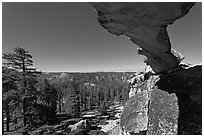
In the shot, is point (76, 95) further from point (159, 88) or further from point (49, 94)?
point (159, 88)

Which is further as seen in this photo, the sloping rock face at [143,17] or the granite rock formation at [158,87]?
the granite rock formation at [158,87]

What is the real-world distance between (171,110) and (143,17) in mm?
4701

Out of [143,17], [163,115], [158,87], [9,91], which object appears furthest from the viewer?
[9,91]

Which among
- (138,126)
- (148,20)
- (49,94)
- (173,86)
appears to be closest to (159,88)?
(173,86)

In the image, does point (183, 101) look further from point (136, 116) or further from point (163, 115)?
point (136, 116)

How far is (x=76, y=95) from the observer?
49.7m

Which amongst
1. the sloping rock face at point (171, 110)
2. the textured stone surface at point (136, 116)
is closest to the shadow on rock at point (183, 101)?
the sloping rock face at point (171, 110)

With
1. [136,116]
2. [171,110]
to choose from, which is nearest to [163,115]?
[171,110]

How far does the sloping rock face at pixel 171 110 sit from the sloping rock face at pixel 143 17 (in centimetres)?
305

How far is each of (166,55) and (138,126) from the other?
6649 millimetres

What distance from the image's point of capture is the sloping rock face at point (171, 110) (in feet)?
21.2

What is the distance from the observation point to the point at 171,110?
7000mm

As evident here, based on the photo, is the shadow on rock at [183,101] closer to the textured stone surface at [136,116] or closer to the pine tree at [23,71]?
the textured stone surface at [136,116]

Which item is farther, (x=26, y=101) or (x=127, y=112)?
(x=26, y=101)
